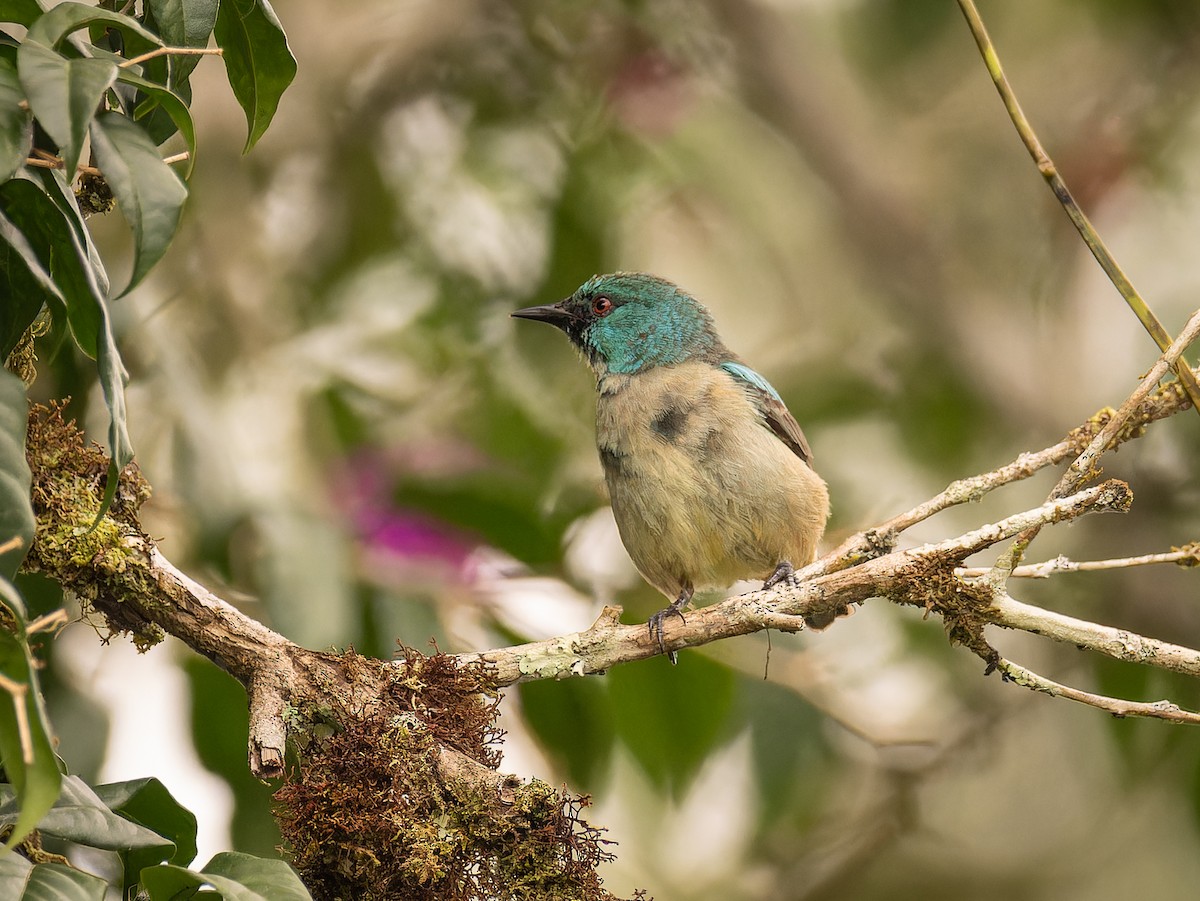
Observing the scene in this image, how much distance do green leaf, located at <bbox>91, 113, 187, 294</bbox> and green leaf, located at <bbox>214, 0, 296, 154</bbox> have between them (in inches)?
16.6

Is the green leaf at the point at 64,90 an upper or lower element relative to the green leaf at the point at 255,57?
lower

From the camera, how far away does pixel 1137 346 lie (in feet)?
17.2

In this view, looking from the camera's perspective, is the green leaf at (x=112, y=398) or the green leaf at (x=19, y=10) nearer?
the green leaf at (x=112, y=398)

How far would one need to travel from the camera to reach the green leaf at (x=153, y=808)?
6.31ft

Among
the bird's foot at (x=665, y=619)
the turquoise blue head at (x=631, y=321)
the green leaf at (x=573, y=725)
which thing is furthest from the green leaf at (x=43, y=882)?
the turquoise blue head at (x=631, y=321)

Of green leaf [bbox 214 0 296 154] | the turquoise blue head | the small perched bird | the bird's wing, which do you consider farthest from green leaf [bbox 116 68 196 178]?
the turquoise blue head

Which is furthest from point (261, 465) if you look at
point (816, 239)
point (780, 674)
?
point (816, 239)

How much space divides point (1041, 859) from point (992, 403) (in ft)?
7.60

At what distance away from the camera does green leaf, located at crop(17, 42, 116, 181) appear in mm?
1396

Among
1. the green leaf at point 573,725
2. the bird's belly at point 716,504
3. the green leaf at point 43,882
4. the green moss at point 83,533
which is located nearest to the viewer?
the green leaf at point 43,882

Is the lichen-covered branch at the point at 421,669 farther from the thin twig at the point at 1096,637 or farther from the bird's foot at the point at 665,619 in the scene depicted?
the bird's foot at the point at 665,619

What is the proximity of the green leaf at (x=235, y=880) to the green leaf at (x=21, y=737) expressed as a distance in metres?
0.39

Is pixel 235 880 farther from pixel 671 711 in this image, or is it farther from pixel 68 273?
pixel 671 711

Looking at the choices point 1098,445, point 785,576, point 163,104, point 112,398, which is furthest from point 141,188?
point 785,576
